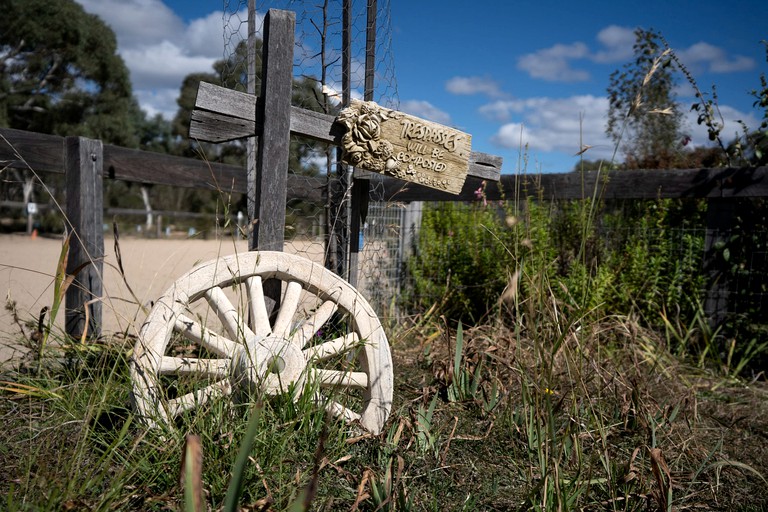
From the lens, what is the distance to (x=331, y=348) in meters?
2.50

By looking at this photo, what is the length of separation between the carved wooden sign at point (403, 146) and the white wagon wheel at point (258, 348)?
2.35 feet

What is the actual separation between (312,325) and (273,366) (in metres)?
0.35

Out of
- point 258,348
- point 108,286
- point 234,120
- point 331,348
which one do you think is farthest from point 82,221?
point 108,286

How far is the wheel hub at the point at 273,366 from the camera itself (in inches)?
87.9

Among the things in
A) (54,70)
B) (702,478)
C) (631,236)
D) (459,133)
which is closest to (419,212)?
(631,236)

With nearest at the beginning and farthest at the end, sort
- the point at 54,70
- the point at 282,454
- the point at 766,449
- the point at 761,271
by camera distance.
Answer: the point at 282,454
the point at 766,449
the point at 761,271
the point at 54,70

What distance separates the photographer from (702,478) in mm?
2479

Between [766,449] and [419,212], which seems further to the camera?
[419,212]

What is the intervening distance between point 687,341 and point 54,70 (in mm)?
32464

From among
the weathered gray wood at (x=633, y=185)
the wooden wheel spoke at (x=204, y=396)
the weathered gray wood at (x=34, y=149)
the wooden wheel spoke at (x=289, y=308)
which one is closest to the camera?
the wooden wheel spoke at (x=204, y=396)

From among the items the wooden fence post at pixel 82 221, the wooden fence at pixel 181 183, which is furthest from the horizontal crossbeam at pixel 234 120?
the wooden fence post at pixel 82 221

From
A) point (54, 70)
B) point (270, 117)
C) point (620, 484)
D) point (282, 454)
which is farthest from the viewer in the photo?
point (54, 70)

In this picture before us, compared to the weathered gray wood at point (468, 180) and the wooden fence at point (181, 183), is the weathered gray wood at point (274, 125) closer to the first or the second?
the weathered gray wood at point (468, 180)

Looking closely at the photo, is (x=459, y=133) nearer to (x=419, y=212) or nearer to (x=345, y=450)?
(x=345, y=450)
